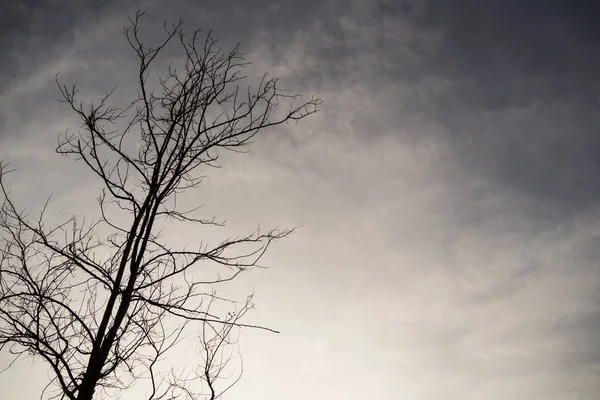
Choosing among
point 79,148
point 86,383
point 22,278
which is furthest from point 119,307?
point 79,148

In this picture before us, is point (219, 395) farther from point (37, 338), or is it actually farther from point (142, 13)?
point (142, 13)

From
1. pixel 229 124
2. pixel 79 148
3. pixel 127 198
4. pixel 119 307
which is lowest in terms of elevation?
pixel 119 307

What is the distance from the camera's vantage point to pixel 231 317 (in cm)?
350

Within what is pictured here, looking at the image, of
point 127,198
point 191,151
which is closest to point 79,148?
point 127,198

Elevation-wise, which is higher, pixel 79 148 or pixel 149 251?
pixel 79 148

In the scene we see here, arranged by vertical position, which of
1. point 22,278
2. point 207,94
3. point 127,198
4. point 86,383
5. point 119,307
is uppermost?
point 207,94

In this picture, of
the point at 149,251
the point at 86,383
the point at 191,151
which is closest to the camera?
the point at 86,383

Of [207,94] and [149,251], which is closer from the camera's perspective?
[149,251]

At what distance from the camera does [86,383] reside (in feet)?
8.33

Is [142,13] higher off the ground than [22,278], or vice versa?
[142,13]

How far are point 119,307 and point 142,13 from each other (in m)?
2.99

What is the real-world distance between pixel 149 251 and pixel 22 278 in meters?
0.90

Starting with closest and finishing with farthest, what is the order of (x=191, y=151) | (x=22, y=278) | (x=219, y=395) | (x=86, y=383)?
(x=86, y=383), (x=22, y=278), (x=191, y=151), (x=219, y=395)

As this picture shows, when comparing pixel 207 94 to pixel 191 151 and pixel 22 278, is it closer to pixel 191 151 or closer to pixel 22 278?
pixel 191 151
